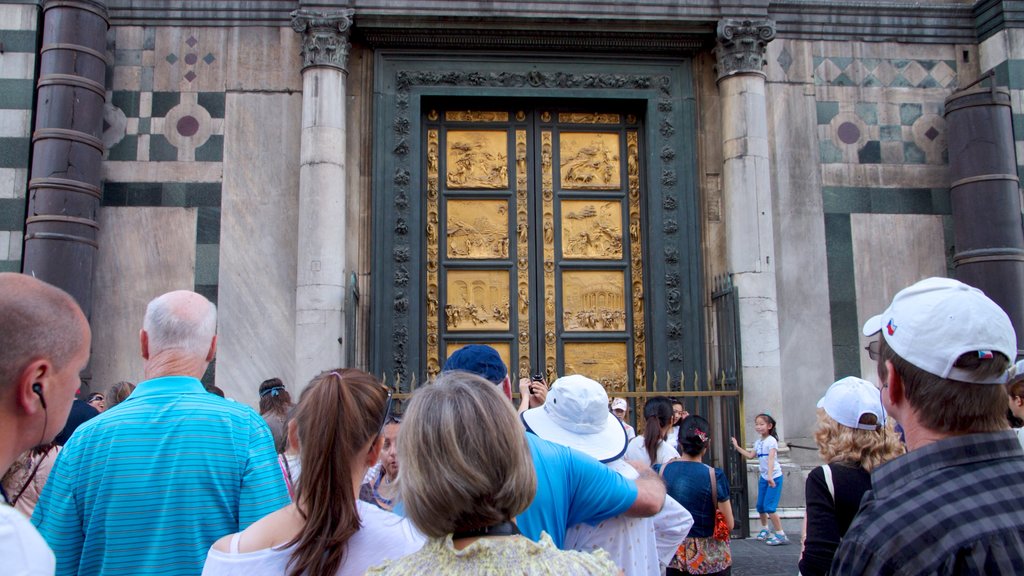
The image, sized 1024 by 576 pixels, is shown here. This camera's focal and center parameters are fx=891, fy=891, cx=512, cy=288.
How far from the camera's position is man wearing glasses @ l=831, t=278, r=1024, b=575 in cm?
181

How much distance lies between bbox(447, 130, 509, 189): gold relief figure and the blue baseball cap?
8.81 m

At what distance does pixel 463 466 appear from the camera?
199 cm

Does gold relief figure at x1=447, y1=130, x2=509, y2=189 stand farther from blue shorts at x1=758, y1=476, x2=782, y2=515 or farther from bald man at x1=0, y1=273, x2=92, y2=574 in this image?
bald man at x1=0, y1=273, x2=92, y2=574

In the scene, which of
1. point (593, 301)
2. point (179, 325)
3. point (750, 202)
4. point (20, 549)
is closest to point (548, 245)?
point (593, 301)

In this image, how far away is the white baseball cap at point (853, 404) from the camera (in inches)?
137

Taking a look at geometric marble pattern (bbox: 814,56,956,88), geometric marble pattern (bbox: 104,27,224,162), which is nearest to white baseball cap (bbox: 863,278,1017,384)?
geometric marble pattern (bbox: 104,27,224,162)

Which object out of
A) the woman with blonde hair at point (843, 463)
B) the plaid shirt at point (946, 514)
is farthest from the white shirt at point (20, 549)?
the woman with blonde hair at point (843, 463)

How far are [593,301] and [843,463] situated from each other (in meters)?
8.19

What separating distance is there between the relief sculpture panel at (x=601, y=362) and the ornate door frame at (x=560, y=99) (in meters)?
0.26

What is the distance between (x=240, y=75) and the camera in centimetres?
1141

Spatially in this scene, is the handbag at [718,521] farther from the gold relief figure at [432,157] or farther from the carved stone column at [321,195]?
the gold relief figure at [432,157]

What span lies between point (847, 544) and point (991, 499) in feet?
1.00

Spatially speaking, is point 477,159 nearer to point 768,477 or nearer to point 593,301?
point 593,301

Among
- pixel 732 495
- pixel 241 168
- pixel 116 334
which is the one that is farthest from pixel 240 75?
pixel 732 495
